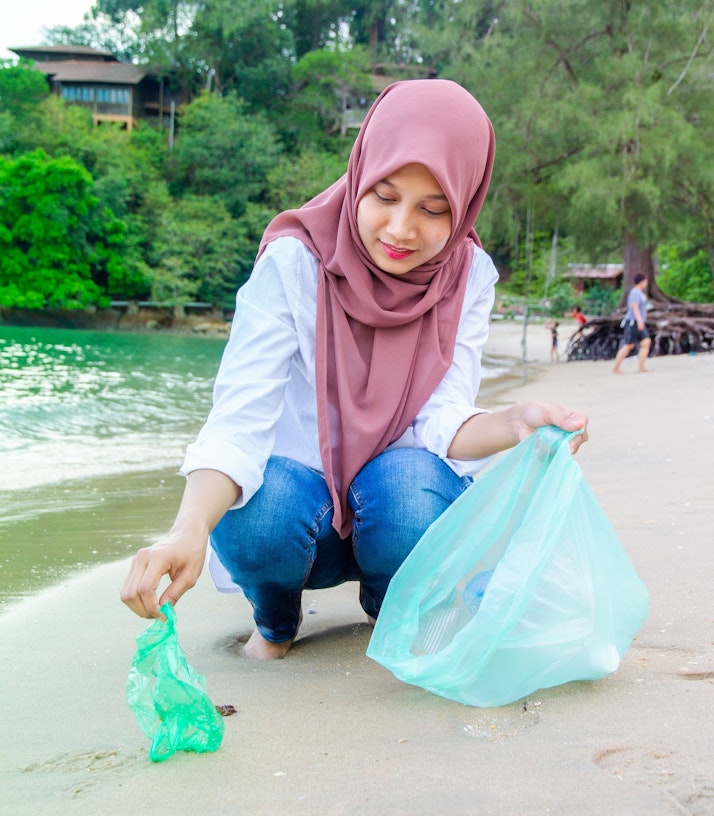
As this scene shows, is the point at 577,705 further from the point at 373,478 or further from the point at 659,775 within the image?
the point at 373,478

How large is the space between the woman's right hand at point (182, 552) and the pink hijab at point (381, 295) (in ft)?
0.99

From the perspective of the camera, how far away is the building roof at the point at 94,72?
39.6 m

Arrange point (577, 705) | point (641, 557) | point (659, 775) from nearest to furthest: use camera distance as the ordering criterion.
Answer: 1. point (659, 775)
2. point (577, 705)
3. point (641, 557)

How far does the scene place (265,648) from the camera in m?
1.93

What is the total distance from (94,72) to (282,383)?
141 feet

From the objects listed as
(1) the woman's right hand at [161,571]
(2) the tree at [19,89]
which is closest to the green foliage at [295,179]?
(2) the tree at [19,89]

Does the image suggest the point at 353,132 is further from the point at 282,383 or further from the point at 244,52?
the point at 282,383

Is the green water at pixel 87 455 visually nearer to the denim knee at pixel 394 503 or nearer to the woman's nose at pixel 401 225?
the denim knee at pixel 394 503

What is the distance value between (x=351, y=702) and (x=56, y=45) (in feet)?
164

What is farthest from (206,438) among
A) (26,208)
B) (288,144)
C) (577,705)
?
(288,144)

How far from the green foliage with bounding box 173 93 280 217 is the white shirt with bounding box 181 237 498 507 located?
3300cm

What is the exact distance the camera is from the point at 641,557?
7.83 feet

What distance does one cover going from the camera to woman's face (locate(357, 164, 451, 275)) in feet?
5.70

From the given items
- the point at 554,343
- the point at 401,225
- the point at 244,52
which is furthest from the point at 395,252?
the point at 244,52
